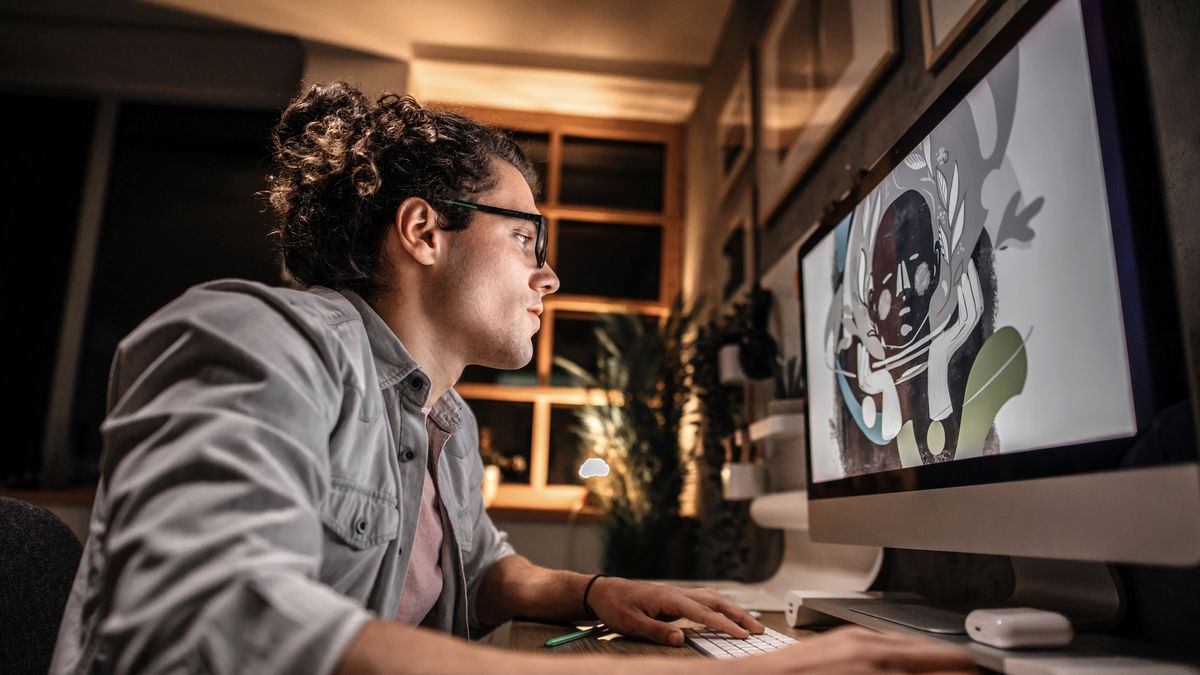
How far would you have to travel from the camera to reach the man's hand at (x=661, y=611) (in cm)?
96

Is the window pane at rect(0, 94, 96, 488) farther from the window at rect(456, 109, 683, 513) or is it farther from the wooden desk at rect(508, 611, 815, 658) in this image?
the wooden desk at rect(508, 611, 815, 658)

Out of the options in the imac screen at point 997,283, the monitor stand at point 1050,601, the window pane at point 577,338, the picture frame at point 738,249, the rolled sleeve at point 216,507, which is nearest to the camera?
the rolled sleeve at point 216,507

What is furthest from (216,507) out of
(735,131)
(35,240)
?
(35,240)

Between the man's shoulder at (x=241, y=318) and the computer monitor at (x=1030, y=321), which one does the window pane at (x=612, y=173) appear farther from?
the man's shoulder at (x=241, y=318)

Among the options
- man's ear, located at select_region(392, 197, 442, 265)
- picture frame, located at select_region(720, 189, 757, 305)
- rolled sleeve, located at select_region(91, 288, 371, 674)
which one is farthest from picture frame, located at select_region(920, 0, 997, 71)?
picture frame, located at select_region(720, 189, 757, 305)

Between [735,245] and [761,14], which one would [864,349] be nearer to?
[735,245]

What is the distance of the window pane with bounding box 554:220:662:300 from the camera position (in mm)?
4148

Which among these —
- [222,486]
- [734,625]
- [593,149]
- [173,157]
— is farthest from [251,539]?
[173,157]

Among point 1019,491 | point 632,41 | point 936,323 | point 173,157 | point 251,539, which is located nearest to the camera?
point 251,539

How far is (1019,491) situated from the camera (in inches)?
27.5

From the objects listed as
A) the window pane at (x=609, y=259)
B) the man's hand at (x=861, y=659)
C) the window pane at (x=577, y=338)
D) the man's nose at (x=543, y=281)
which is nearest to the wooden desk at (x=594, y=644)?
the man's hand at (x=861, y=659)

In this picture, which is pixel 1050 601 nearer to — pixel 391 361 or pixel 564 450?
pixel 391 361

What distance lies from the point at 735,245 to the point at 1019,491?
2.29 m

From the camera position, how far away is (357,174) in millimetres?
1136
